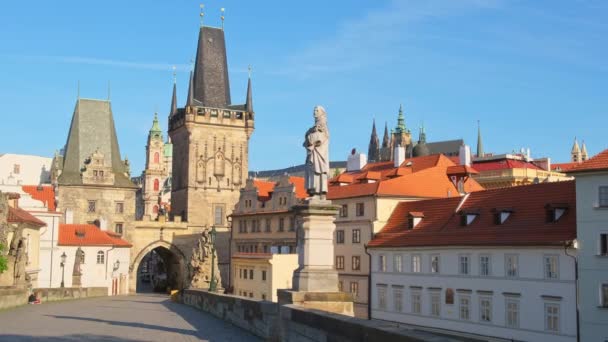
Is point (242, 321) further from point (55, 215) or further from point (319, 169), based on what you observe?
point (55, 215)

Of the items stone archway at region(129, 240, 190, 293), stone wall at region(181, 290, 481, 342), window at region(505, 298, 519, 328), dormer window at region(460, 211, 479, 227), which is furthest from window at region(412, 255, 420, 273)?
stone archway at region(129, 240, 190, 293)

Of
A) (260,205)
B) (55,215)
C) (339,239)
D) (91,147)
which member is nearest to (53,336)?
(339,239)

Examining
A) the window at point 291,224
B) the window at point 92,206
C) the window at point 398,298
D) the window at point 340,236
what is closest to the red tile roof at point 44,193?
the window at point 92,206

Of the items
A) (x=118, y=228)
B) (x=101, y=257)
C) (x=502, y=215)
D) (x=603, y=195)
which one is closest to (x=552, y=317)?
(x=603, y=195)

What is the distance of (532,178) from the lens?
92.2 m

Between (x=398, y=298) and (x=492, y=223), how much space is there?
328 inches

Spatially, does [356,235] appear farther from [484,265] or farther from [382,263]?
[484,265]

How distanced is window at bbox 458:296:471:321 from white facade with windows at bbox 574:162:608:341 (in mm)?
7477

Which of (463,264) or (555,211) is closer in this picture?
(555,211)

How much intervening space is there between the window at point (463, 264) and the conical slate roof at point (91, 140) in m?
44.4

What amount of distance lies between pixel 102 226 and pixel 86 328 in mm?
56949

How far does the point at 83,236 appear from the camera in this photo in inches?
2643

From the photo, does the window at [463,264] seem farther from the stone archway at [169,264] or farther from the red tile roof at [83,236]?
the stone archway at [169,264]

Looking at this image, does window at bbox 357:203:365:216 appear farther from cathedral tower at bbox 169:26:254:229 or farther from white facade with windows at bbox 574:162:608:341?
cathedral tower at bbox 169:26:254:229
